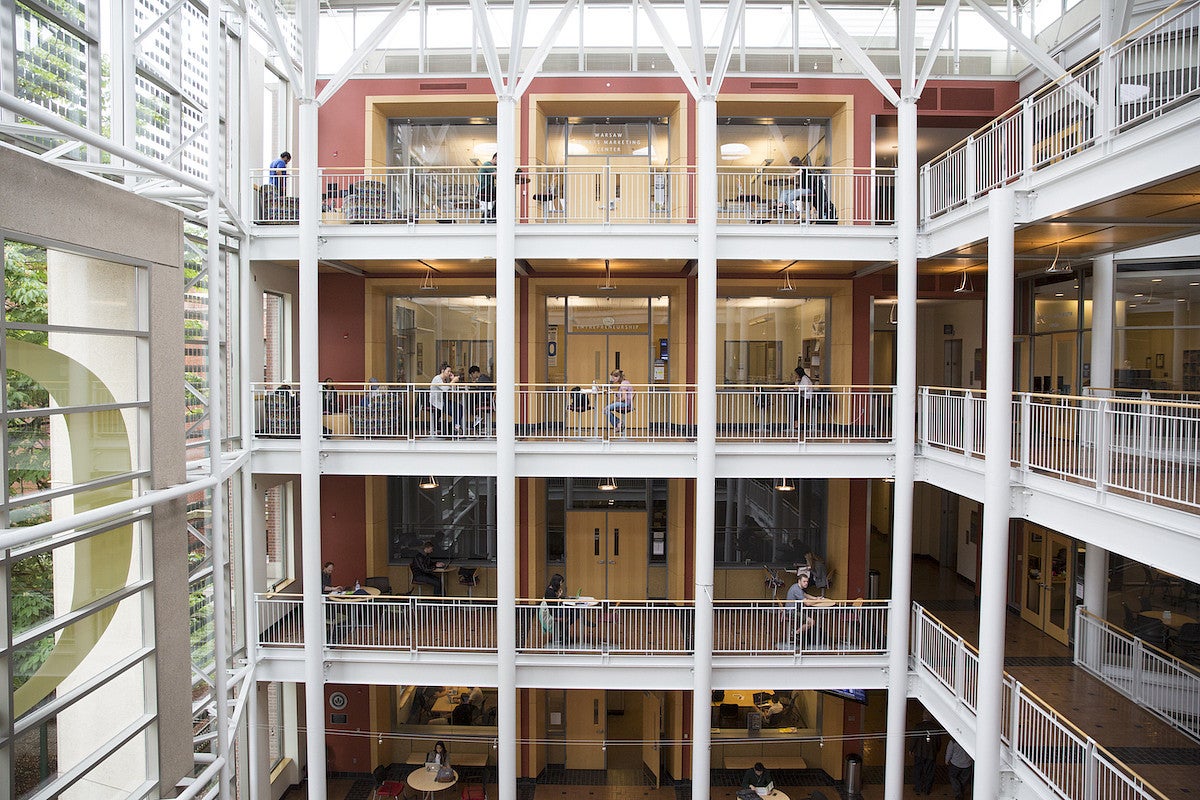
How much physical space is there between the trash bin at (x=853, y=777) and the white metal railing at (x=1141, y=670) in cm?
424

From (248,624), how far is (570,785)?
6626mm

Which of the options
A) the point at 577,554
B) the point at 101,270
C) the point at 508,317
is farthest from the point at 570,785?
the point at 101,270

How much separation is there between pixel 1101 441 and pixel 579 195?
9.57 m

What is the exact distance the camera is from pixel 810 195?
1209 cm

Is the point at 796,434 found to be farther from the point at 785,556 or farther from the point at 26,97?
the point at 26,97

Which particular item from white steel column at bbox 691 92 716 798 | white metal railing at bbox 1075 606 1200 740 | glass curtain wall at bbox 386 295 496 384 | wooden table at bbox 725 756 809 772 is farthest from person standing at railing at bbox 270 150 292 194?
white metal railing at bbox 1075 606 1200 740

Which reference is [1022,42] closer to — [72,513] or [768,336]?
[768,336]

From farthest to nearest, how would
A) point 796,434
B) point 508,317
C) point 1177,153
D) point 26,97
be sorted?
point 796,434 < point 508,317 < point 26,97 < point 1177,153

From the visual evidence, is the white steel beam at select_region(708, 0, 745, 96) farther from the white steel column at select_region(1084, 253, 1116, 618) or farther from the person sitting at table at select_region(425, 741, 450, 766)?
the person sitting at table at select_region(425, 741, 450, 766)

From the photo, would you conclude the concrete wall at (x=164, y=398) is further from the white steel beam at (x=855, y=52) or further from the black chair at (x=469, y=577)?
the white steel beam at (x=855, y=52)

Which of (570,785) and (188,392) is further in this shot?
(570,785)

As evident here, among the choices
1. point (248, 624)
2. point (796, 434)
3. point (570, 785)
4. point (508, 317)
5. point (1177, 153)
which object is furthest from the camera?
point (570, 785)

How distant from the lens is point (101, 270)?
7711 millimetres

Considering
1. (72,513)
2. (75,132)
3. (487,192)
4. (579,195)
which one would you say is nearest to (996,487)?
(487,192)
